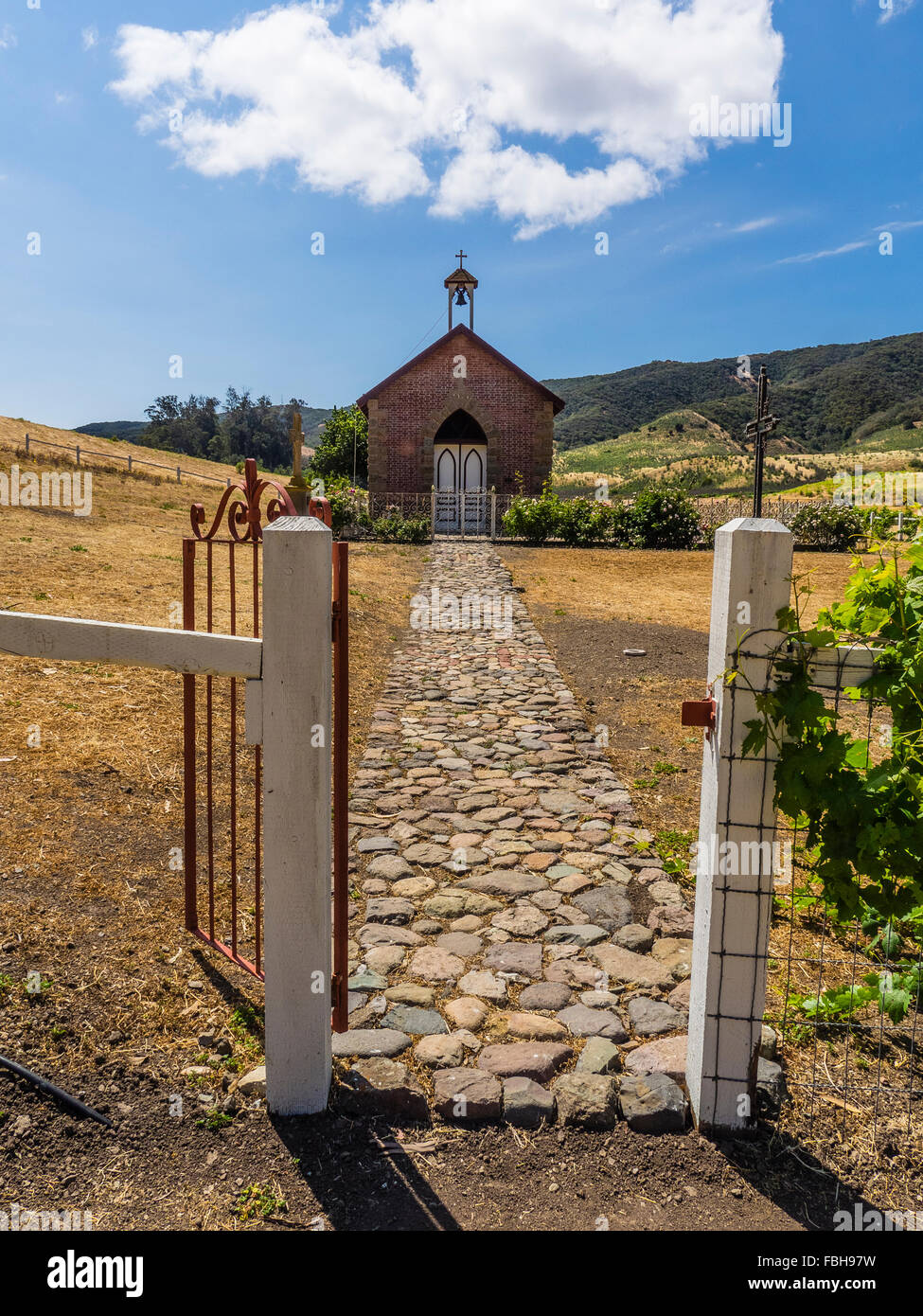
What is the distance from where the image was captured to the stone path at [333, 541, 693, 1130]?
2896 mm

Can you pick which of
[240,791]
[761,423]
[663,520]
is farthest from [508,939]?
[663,520]

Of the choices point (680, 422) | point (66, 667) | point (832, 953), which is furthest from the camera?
point (680, 422)

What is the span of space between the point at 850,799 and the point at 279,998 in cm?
184

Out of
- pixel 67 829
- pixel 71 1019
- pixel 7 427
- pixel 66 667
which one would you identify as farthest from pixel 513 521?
pixel 7 427

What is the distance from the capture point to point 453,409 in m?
27.9

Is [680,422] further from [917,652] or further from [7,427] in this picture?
[917,652]

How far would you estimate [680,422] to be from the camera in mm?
92062

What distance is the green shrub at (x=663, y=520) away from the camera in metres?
24.2

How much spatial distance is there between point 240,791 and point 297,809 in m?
3.15

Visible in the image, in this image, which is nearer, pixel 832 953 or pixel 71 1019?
pixel 71 1019

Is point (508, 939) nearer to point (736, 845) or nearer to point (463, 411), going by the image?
point (736, 845)

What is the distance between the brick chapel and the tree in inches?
682

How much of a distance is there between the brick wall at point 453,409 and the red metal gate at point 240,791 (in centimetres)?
2303

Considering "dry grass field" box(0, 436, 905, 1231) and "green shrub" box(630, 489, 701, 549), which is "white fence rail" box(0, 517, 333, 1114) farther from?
"green shrub" box(630, 489, 701, 549)
